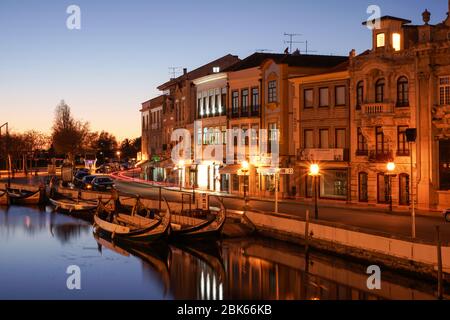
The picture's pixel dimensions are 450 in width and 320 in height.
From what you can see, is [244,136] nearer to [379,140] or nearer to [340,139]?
[340,139]

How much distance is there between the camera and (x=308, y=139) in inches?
1807

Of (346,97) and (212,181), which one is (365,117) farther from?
(212,181)

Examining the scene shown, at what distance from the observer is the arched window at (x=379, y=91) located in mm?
39938

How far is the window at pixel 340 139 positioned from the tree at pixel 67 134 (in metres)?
74.2

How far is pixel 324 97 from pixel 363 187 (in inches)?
279

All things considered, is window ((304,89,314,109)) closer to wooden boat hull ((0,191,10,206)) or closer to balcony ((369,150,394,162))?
balcony ((369,150,394,162))

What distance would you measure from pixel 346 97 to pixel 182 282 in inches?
827

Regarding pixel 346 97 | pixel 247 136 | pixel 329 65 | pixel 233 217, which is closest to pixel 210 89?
pixel 247 136

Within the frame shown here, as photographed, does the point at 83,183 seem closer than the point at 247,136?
No

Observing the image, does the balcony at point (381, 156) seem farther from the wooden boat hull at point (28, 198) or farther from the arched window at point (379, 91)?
the wooden boat hull at point (28, 198)

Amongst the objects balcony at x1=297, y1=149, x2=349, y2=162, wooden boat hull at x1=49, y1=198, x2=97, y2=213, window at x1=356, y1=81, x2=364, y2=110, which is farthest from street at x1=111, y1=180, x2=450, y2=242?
wooden boat hull at x1=49, y1=198, x2=97, y2=213

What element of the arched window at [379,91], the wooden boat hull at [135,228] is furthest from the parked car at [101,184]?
the arched window at [379,91]

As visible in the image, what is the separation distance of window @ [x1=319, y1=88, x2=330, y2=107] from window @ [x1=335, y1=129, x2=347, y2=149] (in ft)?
7.00

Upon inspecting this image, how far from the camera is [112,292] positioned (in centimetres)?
2519
